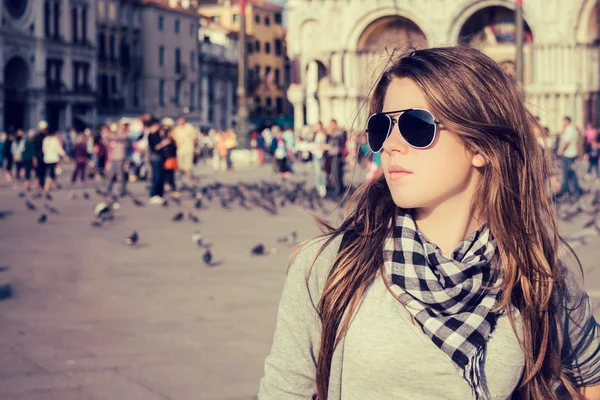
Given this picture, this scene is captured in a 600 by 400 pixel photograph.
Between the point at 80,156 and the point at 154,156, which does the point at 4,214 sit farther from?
the point at 80,156

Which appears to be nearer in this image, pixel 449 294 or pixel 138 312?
pixel 449 294

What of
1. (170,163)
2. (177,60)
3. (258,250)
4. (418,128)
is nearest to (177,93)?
(177,60)

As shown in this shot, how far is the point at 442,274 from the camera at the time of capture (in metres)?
2.20

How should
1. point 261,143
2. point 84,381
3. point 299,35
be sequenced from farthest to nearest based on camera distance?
point 299,35 < point 261,143 < point 84,381

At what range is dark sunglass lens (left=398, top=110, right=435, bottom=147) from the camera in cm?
223

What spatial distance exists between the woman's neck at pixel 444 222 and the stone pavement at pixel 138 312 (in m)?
2.85

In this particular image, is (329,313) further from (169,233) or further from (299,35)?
(299,35)

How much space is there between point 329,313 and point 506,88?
0.64m

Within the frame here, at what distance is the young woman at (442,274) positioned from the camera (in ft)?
7.07

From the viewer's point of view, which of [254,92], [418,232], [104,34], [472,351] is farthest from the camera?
[254,92]

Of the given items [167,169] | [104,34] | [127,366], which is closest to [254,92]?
[104,34]

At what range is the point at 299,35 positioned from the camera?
1843 inches

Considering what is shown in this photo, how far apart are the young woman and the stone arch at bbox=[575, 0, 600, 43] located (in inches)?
1551

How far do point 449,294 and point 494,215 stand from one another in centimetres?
28
